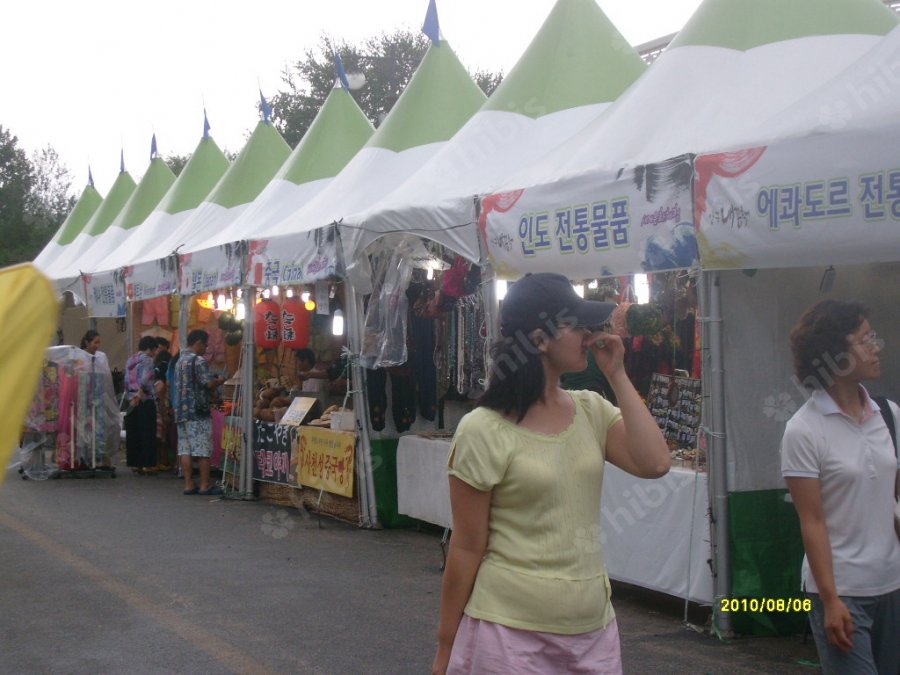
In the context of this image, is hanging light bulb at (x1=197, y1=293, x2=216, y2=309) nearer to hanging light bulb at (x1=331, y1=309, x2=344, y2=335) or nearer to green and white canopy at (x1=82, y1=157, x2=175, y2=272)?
green and white canopy at (x1=82, y1=157, x2=175, y2=272)

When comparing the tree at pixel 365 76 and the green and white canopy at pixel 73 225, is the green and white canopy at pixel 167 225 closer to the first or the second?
the green and white canopy at pixel 73 225

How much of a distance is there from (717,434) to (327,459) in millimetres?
5186

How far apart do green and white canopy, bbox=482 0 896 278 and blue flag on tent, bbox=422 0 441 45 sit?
414cm

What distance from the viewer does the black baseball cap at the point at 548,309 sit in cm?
279

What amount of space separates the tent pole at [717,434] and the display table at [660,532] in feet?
0.38

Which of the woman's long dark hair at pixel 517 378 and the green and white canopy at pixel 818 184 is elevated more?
the green and white canopy at pixel 818 184

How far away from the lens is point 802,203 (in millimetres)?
4863

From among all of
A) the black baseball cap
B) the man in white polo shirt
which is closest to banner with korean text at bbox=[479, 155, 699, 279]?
the man in white polo shirt

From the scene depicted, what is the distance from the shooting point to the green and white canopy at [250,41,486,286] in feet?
32.9

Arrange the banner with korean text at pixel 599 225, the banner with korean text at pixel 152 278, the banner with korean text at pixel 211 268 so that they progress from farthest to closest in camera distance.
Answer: the banner with korean text at pixel 152 278 → the banner with korean text at pixel 211 268 → the banner with korean text at pixel 599 225

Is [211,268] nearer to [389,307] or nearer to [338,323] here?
[338,323]

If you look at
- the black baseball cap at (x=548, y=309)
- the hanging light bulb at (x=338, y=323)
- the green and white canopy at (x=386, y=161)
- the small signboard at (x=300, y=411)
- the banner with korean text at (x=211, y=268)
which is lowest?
the small signboard at (x=300, y=411)

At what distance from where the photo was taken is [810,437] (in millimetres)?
3264
